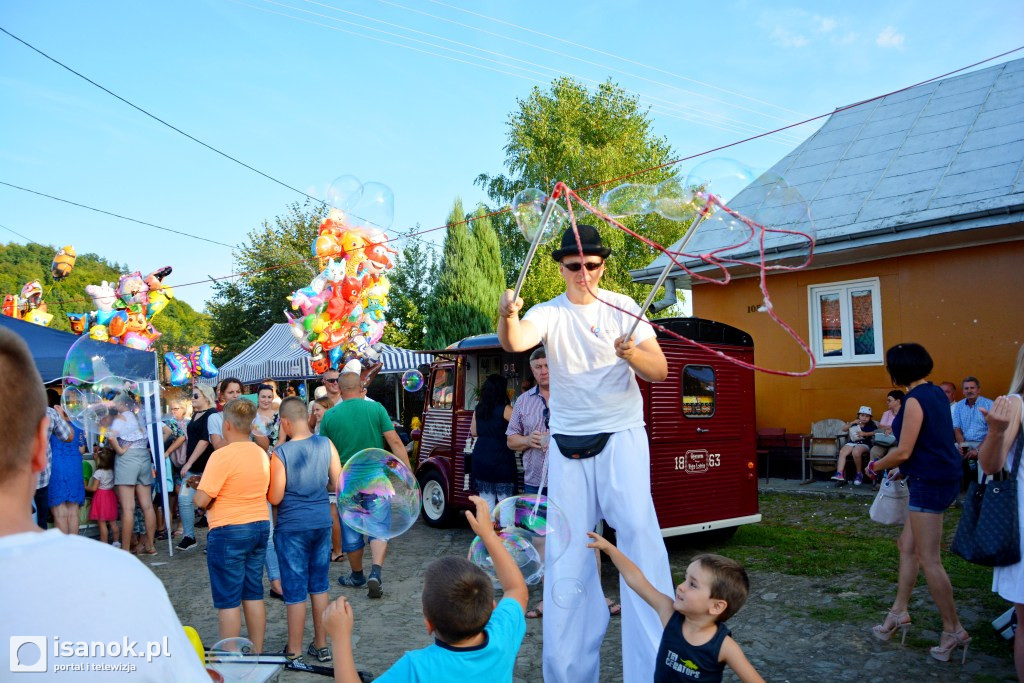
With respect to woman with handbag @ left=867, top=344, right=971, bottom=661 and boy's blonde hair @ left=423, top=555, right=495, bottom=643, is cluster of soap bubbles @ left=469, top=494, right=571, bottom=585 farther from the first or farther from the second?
woman with handbag @ left=867, top=344, right=971, bottom=661

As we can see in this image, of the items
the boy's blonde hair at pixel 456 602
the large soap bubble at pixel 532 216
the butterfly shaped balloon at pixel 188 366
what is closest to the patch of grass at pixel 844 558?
the large soap bubble at pixel 532 216

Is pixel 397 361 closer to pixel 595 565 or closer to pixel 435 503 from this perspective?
pixel 435 503

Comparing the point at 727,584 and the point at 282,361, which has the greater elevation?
the point at 282,361

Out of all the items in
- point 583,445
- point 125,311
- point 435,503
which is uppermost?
point 125,311

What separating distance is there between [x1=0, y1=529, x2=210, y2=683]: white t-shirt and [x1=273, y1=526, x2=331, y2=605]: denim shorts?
4.00m

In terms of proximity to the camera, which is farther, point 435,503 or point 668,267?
point 435,503

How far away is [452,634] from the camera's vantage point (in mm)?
2342

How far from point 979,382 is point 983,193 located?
281cm

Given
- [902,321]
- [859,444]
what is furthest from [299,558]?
[902,321]

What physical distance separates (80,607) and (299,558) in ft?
13.5

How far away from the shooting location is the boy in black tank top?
285 centimetres

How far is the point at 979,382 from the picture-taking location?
11.0 metres

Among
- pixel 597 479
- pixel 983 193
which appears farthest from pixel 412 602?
pixel 983 193

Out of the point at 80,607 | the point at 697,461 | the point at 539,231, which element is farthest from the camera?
the point at 697,461
